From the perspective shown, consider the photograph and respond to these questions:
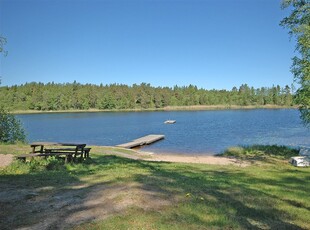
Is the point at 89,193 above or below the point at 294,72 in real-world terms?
below

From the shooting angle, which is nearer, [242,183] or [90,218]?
[90,218]

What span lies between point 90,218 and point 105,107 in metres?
172

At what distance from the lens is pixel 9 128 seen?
3266 centimetres

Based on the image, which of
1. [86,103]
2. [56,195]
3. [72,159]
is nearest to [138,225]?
[56,195]

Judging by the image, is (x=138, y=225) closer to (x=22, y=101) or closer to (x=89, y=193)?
(x=89, y=193)

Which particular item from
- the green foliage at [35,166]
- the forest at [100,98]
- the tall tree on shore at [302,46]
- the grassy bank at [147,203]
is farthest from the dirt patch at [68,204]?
the forest at [100,98]

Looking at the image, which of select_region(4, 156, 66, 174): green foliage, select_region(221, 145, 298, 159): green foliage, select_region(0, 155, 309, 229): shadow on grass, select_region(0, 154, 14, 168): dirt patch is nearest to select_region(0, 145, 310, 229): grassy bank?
select_region(0, 155, 309, 229): shadow on grass

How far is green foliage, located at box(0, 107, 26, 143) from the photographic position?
31.9m

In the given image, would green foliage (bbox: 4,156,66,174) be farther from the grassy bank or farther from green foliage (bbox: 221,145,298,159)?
green foliage (bbox: 221,145,298,159)

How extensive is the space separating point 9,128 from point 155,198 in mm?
28332

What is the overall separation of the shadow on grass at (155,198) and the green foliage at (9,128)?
21163 millimetres

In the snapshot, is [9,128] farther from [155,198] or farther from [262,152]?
[155,198]

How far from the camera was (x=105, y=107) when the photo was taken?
6993 inches

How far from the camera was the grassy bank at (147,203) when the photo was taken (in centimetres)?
732
